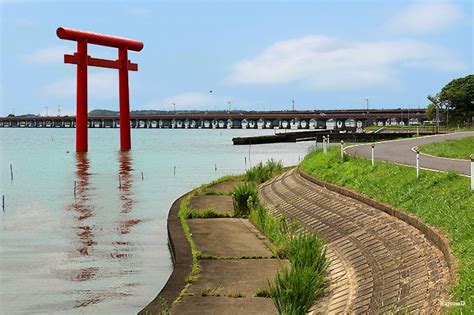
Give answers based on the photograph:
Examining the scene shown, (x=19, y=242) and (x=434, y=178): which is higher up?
(x=434, y=178)

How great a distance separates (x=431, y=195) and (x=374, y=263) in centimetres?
289

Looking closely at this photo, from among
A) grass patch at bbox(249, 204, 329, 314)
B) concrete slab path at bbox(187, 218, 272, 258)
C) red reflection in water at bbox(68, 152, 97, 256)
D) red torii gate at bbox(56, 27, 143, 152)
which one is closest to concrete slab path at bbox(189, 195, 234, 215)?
concrete slab path at bbox(187, 218, 272, 258)

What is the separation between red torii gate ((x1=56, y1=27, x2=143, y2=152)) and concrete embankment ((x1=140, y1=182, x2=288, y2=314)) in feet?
152

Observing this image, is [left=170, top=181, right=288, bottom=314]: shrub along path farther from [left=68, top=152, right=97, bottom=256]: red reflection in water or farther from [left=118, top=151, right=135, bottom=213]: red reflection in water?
[left=118, top=151, right=135, bottom=213]: red reflection in water

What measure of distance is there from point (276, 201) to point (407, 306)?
1408 cm

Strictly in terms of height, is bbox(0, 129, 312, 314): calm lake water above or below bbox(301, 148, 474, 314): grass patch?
below

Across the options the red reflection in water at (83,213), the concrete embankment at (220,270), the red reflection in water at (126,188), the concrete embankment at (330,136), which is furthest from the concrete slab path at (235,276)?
the concrete embankment at (330,136)

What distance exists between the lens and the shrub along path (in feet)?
31.7

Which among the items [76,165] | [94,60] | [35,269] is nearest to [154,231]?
[35,269]

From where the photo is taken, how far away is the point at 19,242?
1752 centimetres

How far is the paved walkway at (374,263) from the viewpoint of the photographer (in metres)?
8.52

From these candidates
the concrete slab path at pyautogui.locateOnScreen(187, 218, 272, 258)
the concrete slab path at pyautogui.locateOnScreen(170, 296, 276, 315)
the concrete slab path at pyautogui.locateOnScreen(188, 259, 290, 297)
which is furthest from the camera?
the concrete slab path at pyautogui.locateOnScreen(187, 218, 272, 258)

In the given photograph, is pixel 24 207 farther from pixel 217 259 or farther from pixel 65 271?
pixel 217 259

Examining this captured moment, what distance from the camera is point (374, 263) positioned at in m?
10.8
